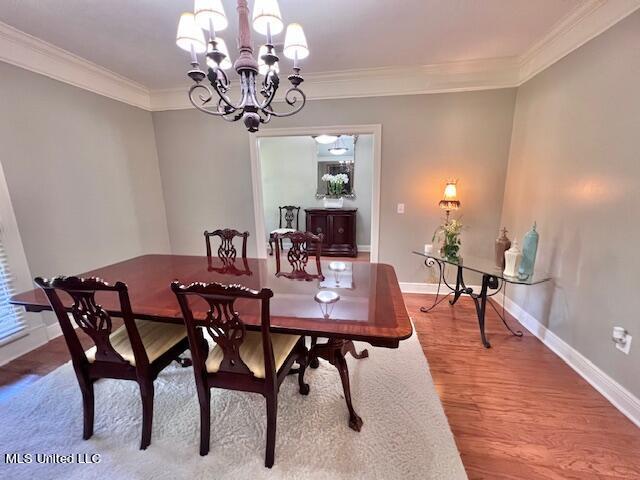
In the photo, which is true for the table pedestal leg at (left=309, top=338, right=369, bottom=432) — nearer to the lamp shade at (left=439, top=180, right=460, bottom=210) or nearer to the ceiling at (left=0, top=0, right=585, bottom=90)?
the lamp shade at (left=439, top=180, right=460, bottom=210)

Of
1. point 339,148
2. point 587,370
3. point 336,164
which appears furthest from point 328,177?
point 587,370

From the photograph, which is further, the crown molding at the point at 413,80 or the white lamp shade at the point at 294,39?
the crown molding at the point at 413,80

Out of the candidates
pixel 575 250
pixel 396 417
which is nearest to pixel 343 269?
pixel 396 417

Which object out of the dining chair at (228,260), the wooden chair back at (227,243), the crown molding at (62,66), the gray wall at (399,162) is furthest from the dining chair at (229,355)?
the crown molding at (62,66)

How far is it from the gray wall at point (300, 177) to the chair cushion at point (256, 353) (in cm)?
412

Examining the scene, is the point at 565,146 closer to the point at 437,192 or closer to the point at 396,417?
the point at 437,192

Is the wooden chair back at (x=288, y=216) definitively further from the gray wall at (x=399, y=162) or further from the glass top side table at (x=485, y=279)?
the glass top side table at (x=485, y=279)

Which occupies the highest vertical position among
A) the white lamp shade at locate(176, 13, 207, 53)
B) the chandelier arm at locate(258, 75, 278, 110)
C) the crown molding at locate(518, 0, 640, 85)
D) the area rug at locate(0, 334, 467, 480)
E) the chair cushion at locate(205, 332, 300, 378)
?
the crown molding at locate(518, 0, 640, 85)

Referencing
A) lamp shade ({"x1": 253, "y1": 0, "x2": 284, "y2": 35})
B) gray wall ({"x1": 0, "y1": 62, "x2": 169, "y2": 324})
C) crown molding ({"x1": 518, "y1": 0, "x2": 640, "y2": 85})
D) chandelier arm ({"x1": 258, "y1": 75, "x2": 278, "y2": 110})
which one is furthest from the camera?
gray wall ({"x1": 0, "y1": 62, "x2": 169, "y2": 324})

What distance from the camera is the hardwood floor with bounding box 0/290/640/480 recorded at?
1293 millimetres

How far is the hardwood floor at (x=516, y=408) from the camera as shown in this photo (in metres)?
1.29

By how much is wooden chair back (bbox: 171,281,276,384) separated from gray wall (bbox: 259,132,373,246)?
14.1 ft

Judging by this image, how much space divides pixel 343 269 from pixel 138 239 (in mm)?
2730

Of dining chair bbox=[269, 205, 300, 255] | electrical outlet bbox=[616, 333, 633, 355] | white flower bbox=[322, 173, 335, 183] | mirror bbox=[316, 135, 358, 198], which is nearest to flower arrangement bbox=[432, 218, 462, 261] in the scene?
electrical outlet bbox=[616, 333, 633, 355]
